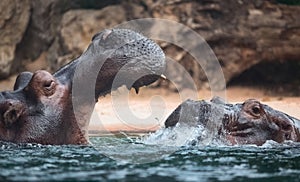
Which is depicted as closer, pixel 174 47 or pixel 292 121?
pixel 292 121

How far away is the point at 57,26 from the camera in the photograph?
18.3m

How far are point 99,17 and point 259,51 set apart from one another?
13.7 feet

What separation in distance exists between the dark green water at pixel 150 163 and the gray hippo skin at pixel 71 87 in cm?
16

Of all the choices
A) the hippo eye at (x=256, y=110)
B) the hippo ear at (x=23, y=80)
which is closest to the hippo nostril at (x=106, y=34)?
the hippo ear at (x=23, y=80)

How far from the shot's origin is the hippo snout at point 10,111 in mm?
5285

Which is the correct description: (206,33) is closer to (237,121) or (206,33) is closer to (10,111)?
(237,121)

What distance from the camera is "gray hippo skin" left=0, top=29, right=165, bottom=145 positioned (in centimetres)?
538

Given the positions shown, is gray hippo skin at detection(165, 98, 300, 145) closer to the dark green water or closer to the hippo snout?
the dark green water

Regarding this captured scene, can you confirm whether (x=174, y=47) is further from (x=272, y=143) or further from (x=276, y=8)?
(x=272, y=143)

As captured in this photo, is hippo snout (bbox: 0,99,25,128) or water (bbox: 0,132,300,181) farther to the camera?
hippo snout (bbox: 0,99,25,128)

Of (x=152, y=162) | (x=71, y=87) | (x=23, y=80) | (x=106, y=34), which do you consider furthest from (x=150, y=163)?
(x=23, y=80)

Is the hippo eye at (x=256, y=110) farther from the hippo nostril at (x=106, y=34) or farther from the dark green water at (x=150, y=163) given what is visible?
the hippo nostril at (x=106, y=34)

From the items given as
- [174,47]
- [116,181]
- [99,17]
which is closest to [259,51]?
[174,47]

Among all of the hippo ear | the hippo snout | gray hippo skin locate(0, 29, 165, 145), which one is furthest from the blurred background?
the hippo snout
